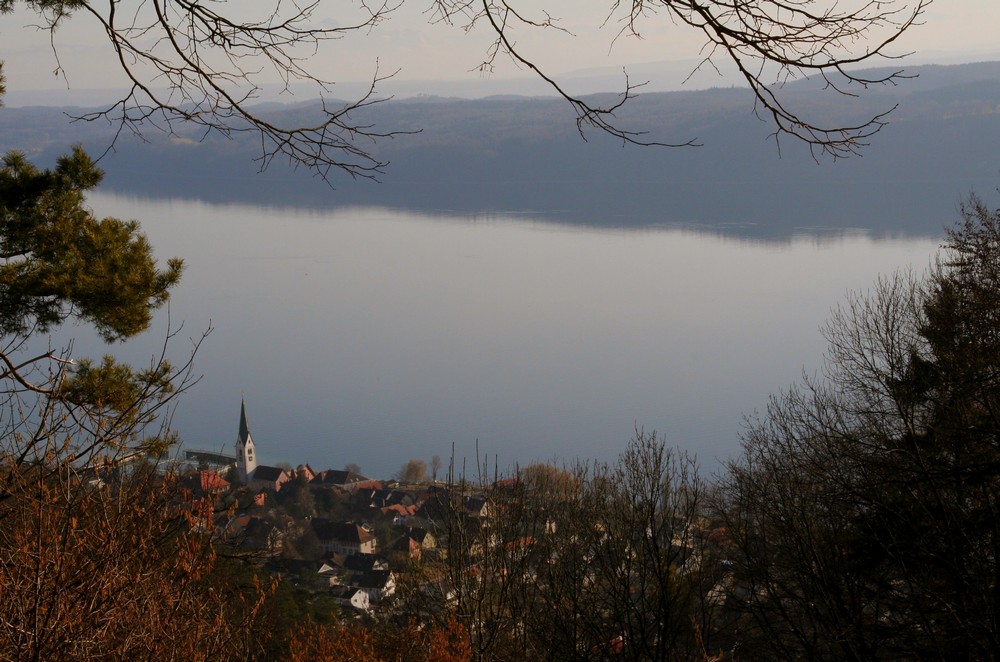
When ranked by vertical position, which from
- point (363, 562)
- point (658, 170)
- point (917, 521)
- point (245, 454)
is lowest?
point (245, 454)

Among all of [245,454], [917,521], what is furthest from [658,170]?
[917,521]

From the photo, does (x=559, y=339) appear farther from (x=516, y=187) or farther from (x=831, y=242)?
(x=516, y=187)

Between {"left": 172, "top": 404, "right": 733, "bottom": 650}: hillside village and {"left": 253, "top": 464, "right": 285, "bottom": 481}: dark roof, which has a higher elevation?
{"left": 172, "top": 404, "right": 733, "bottom": 650}: hillside village

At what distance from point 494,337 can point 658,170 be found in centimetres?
5329

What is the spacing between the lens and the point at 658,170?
259 ft

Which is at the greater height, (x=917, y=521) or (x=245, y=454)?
(x=917, y=521)

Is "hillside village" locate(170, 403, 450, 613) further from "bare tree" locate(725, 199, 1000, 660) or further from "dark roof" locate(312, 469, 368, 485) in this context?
"bare tree" locate(725, 199, 1000, 660)

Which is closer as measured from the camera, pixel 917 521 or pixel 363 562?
pixel 917 521

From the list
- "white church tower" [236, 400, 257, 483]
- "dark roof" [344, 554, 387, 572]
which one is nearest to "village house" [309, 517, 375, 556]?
"dark roof" [344, 554, 387, 572]

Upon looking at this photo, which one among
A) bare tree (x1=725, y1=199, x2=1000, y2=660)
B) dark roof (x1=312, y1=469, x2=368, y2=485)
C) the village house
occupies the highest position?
bare tree (x1=725, y1=199, x2=1000, y2=660)

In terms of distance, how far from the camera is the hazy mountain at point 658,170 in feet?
180

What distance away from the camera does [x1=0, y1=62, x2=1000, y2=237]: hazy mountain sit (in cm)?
5494

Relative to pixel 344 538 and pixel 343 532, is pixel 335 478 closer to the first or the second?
pixel 343 532

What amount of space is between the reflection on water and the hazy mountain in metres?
10.3
